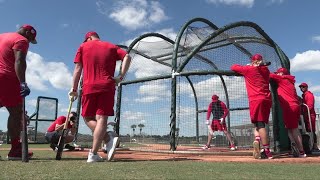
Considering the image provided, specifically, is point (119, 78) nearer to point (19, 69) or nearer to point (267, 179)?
point (19, 69)

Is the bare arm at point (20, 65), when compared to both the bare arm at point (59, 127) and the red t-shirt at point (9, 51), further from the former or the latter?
the bare arm at point (59, 127)

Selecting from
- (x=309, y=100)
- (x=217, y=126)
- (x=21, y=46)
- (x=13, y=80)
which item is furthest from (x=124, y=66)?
(x=217, y=126)

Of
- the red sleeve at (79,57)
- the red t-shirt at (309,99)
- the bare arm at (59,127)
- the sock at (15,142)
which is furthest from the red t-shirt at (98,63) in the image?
the red t-shirt at (309,99)

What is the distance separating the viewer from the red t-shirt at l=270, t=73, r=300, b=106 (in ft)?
22.1

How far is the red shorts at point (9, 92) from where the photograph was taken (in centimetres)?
534

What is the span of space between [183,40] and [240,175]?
652 cm

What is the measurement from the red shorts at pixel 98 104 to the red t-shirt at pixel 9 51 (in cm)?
133

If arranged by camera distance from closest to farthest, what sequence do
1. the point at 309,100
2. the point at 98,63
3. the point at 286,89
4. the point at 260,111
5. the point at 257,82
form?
1. the point at 98,63
2. the point at 260,111
3. the point at 257,82
4. the point at 286,89
5. the point at 309,100

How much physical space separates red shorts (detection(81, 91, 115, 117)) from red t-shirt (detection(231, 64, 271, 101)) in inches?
108

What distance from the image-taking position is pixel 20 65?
198 inches

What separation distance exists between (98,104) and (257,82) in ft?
9.96

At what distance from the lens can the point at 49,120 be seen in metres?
16.5

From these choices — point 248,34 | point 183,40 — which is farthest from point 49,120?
point 248,34

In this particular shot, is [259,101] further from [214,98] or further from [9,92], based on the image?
[9,92]
